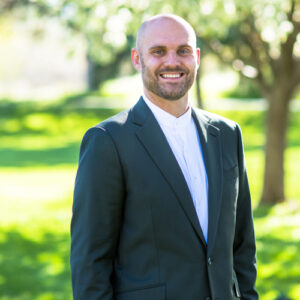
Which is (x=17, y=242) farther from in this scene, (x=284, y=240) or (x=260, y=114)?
(x=260, y=114)

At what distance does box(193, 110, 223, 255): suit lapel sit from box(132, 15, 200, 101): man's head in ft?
0.68

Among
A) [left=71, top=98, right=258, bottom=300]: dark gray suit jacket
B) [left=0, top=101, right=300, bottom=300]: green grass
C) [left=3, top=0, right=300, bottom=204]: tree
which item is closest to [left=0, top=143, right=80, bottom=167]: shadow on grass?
[left=0, top=101, right=300, bottom=300]: green grass

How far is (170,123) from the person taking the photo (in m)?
2.72

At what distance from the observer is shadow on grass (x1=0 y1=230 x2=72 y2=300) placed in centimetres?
619

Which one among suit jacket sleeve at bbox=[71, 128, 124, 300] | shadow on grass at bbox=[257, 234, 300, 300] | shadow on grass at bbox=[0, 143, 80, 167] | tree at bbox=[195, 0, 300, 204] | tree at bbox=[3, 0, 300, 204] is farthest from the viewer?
shadow on grass at bbox=[0, 143, 80, 167]

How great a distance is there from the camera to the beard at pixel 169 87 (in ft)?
8.73

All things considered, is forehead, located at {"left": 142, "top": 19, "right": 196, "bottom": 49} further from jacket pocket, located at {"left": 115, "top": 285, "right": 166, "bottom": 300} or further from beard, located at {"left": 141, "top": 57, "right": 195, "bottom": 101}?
jacket pocket, located at {"left": 115, "top": 285, "right": 166, "bottom": 300}

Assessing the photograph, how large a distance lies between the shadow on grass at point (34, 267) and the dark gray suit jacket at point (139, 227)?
11.9 feet

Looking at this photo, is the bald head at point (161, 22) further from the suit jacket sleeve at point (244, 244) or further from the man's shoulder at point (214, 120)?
the suit jacket sleeve at point (244, 244)

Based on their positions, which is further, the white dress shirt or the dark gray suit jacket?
the white dress shirt

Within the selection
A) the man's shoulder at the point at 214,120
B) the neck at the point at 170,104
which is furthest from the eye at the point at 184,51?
the man's shoulder at the point at 214,120

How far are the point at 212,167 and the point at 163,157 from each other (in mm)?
241

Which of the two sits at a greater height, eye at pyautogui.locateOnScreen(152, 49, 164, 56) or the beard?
eye at pyautogui.locateOnScreen(152, 49, 164, 56)

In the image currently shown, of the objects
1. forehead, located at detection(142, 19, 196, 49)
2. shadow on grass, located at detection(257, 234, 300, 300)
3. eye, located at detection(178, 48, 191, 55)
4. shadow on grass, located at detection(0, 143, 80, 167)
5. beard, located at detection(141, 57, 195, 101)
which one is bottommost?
shadow on grass, located at detection(257, 234, 300, 300)
